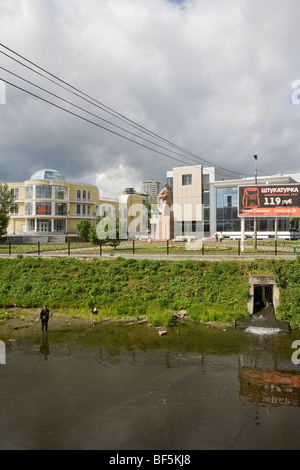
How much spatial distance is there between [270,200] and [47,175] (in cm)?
5084

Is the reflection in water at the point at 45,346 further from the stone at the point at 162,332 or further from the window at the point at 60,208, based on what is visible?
the window at the point at 60,208

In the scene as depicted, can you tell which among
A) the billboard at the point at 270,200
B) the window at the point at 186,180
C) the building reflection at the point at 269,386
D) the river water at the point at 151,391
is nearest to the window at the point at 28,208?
the window at the point at 186,180

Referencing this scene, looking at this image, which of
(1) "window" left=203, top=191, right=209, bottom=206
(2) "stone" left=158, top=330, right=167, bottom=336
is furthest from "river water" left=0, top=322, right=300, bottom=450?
(1) "window" left=203, top=191, right=209, bottom=206

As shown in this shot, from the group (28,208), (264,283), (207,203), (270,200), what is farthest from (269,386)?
(28,208)

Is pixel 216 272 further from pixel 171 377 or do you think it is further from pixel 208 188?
pixel 208 188

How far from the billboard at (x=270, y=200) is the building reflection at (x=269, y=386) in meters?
17.6

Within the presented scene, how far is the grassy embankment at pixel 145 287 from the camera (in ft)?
56.3

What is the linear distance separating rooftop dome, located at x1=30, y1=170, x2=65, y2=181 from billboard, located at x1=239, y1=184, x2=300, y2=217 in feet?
→ 158

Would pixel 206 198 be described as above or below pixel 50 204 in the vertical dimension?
below

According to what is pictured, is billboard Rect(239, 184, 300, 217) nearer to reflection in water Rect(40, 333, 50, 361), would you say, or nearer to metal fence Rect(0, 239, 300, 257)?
metal fence Rect(0, 239, 300, 257)

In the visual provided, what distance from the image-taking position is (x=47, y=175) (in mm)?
65250

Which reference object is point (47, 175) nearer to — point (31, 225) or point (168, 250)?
point (31, 225)

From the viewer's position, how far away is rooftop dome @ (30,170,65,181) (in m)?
65.1
